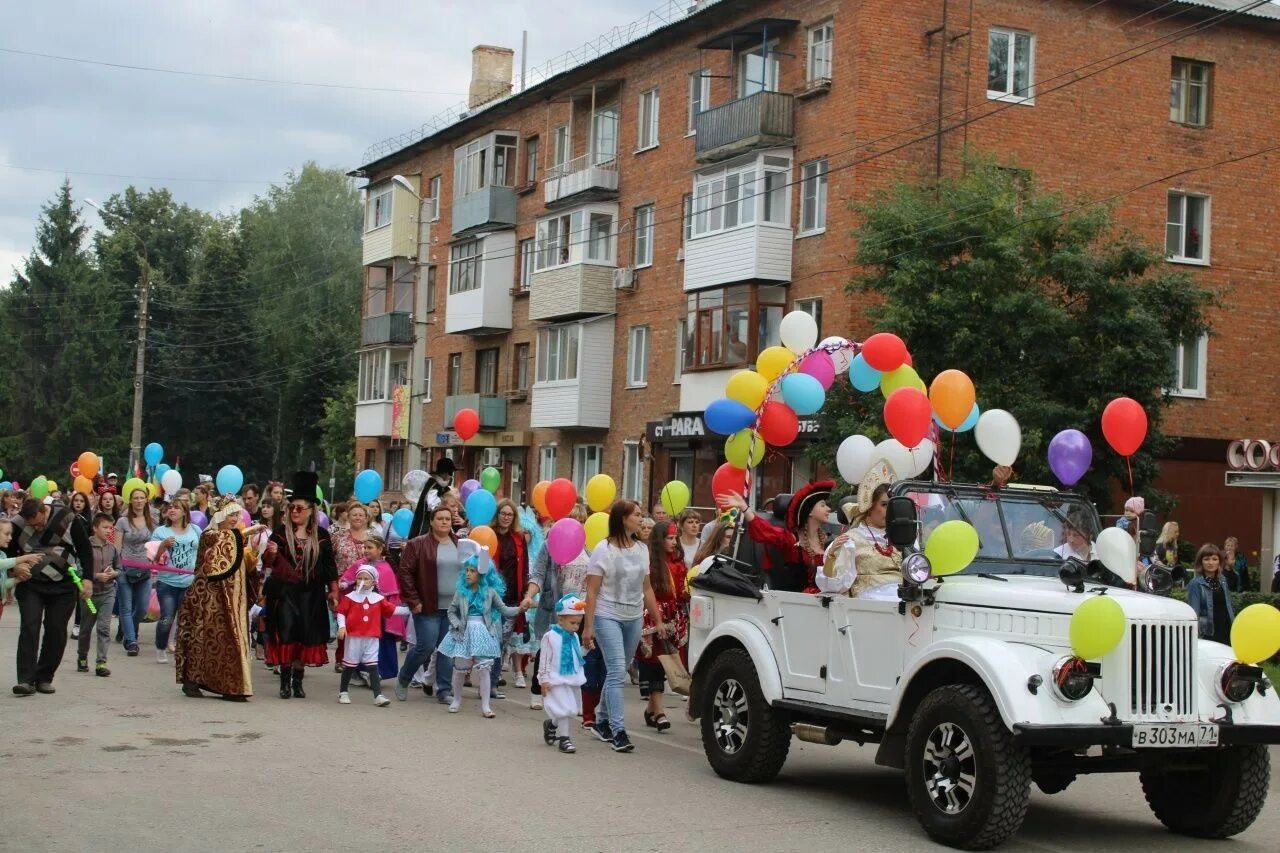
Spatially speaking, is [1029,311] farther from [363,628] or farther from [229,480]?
[363,628]

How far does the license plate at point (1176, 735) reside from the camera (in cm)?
852

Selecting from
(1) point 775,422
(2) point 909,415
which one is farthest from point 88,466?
(2) point 909,415

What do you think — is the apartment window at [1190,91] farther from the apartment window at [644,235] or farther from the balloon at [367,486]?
the balloon at [367,486]

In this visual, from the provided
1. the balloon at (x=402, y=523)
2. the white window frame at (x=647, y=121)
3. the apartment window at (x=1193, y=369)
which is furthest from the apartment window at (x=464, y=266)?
the balloon at (x=402, y=523)

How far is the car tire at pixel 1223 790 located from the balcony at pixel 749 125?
25837mm

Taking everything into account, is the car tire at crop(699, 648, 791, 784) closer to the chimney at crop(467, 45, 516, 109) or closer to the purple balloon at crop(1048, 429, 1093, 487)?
the purple balloon at crop(1048, 429, 1093, 487)

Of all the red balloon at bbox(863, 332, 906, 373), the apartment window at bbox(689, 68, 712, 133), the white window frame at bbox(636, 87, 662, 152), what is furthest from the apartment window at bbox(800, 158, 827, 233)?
the red balloon at bbox(863, 332, 906, 373)

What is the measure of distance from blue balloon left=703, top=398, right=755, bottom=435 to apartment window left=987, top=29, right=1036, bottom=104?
69.4 ft

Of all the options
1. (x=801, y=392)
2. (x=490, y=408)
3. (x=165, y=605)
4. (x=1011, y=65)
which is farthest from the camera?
(x=490, y=408)

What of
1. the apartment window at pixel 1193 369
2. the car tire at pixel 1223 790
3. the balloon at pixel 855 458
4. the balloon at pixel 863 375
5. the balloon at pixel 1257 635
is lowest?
the car tire at pixel 1223 790

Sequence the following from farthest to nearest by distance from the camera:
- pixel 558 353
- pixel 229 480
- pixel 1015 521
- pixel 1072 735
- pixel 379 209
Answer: pixel 379 209 < pixel 558 353 < pixel 229 480 < pixel 1015 521 < pixel 1072 735

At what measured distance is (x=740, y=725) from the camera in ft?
35.8

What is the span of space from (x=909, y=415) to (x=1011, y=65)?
23.4 m

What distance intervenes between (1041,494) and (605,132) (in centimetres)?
3335
